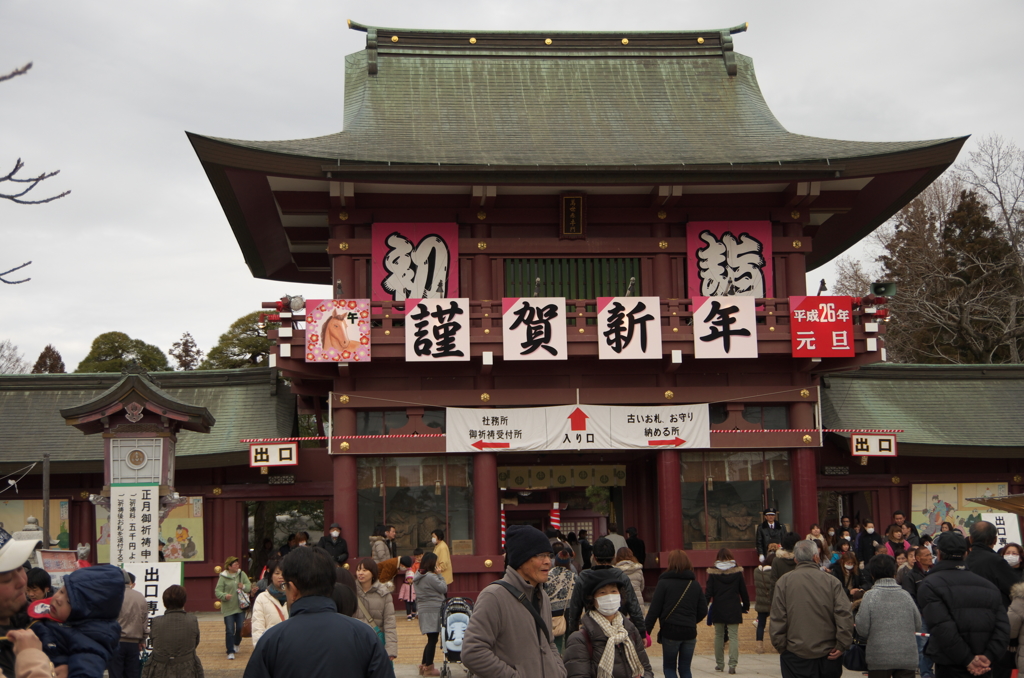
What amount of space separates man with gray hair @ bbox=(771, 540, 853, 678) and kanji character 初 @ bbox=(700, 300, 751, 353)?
10.8m

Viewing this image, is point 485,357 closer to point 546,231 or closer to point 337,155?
point 546,231

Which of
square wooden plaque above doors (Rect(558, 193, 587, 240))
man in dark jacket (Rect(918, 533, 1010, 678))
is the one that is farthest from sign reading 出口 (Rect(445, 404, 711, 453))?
man in dark jacket (Rect(918, 533, 1010, 678))

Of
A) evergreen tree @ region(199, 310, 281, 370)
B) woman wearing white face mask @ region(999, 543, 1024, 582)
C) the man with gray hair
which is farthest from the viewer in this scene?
evergreen tree @ region(199, 310, 281, 370)

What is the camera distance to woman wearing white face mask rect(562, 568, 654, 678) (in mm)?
7113

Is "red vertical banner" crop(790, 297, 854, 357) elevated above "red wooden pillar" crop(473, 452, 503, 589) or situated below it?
above

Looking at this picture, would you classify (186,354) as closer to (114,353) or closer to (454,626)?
(114,353)

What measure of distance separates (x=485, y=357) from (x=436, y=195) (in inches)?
145

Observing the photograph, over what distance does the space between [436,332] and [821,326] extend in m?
7.59

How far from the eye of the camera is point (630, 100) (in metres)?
23.0

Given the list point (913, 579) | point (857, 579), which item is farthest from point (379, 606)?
point (857, 579)

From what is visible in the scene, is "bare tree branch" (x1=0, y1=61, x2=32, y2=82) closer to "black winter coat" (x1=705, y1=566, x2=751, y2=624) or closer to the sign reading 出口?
"black winter coat" (x1=705, y1=566, x2=751, y2=624)

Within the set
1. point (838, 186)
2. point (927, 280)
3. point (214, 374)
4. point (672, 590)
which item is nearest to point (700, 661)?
point (672, 590)

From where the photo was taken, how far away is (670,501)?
19719 millimetres

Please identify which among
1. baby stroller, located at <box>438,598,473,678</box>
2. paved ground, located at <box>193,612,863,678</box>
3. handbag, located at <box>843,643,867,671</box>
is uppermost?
handbag, located at <box>843,643,867,671</box>
